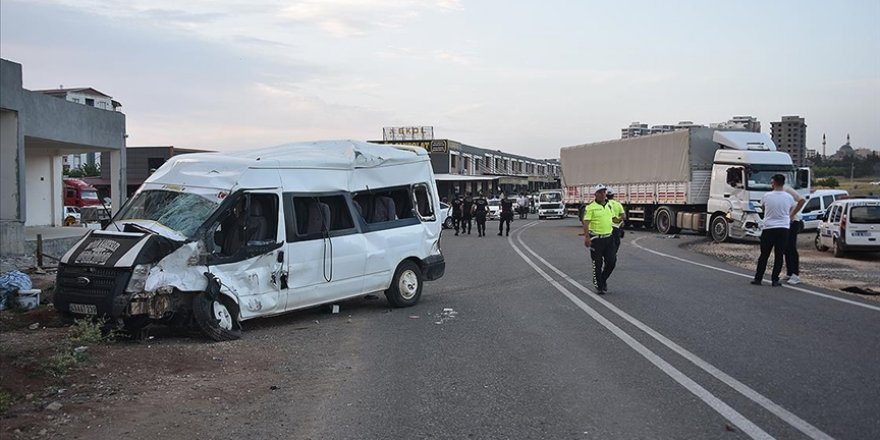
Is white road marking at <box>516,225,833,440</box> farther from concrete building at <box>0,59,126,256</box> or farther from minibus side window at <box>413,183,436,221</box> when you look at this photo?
concrete building at <box>0,59,126,256</box>

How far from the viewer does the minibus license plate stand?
8.54 m

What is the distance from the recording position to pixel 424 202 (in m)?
12.5

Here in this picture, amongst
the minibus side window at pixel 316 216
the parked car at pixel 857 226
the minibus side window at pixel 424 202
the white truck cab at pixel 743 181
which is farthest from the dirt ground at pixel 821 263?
the minibus side window at pixel 316 216

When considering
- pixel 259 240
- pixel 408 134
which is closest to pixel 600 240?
pixel 259 240

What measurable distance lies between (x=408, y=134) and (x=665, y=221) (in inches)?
1661

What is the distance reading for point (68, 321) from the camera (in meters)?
9.09

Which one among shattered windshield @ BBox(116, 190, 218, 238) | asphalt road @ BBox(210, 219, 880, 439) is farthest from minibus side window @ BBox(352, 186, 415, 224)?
shattered windshield @ BBox(116, 190, 218, 238)

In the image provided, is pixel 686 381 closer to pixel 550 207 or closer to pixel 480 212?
pixel 480 212

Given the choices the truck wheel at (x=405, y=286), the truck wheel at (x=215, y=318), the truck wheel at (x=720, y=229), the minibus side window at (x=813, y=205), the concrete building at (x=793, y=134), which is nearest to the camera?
the truck wheel at (x=215, y=318)

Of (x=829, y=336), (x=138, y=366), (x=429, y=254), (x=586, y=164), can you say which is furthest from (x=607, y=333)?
(x=586, y=164)

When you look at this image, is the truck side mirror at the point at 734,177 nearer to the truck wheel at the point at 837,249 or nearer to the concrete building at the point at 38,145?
the truck wheel at the point at 837,249

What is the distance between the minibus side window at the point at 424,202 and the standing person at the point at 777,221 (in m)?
5.98

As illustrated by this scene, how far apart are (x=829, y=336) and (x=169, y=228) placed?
25.9 ft

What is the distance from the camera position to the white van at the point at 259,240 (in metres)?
8.65
